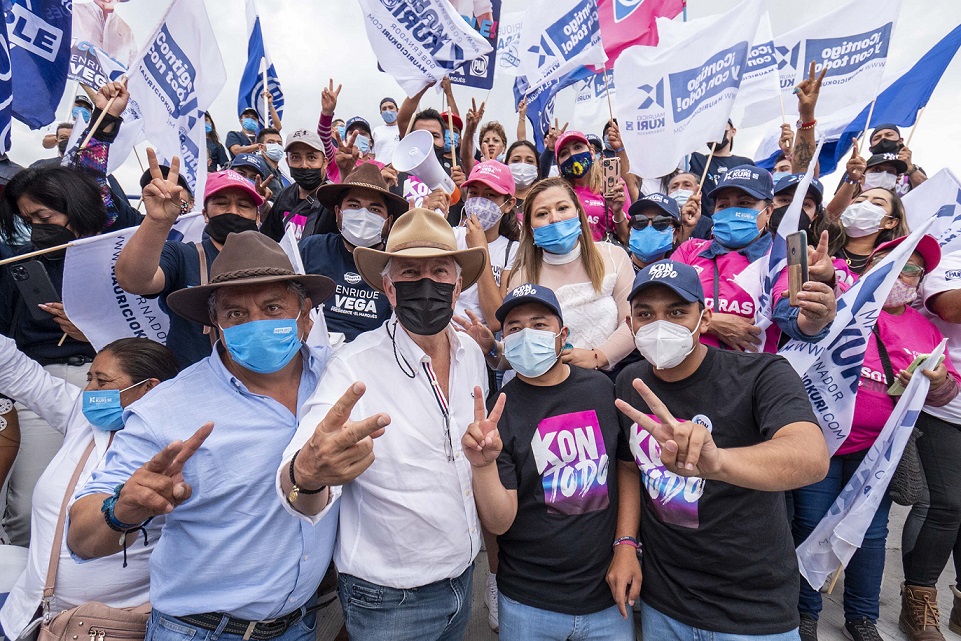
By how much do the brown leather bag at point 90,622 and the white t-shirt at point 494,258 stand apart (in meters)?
2.36

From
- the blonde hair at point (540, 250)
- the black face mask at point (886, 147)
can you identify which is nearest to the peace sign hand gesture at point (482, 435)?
the blonde hair at point (540, 250)

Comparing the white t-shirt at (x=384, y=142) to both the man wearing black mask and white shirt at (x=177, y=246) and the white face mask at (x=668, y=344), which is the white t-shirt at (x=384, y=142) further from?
the white face mask at (x=668, y=344)

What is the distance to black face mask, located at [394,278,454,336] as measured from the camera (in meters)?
2.15

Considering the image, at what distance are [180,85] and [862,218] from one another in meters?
5.44

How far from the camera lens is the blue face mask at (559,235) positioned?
3146 millimetres

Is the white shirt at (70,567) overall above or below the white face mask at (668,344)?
below

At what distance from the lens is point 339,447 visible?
5.11ft

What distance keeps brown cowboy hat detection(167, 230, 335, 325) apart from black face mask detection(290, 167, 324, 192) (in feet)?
8.96

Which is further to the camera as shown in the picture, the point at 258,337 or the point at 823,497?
the point at 823,497

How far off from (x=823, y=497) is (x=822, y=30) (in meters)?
5.31

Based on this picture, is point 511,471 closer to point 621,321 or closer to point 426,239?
point 426,239

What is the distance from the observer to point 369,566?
1922 millimetres

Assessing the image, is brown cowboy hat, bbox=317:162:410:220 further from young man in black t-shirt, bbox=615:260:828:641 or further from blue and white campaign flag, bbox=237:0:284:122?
blue and white campaign flag, bbox=237:0:284:122

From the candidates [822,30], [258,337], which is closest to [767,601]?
[258,337]
